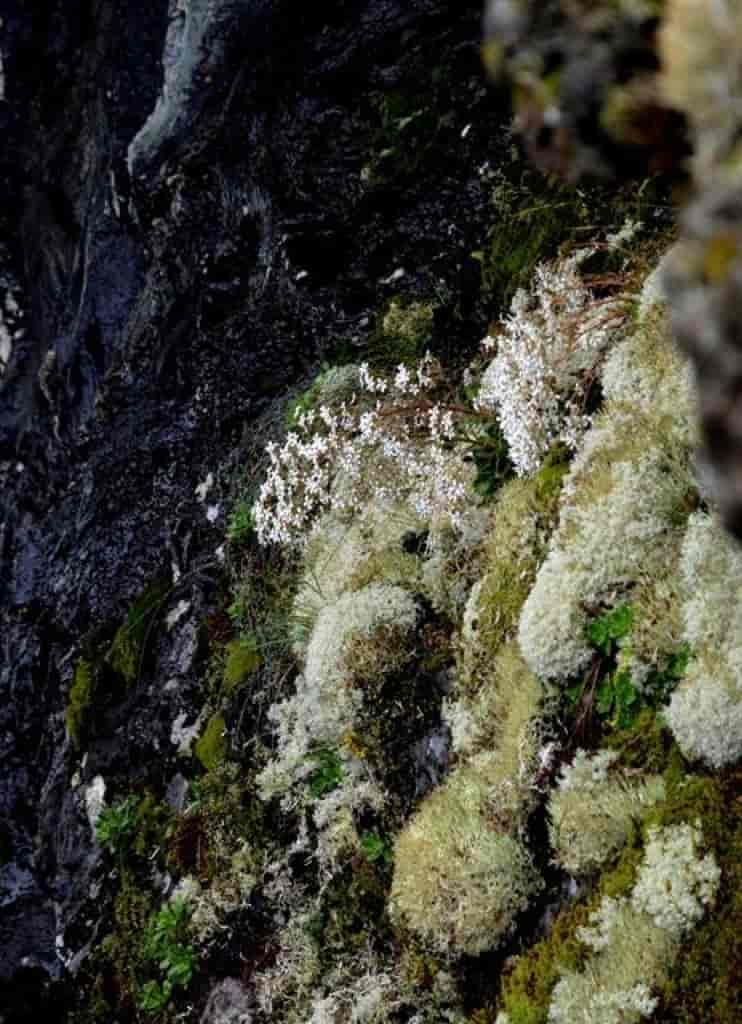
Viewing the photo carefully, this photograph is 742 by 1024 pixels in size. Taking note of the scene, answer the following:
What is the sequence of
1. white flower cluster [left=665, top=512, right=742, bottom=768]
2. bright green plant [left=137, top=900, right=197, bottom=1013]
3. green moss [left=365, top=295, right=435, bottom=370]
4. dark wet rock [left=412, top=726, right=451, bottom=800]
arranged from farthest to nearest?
green moss [left=365, top=295, right=435, bottom=370]
bright green plant [left=137, top=900, right=197, bottom=1013]
dark wet rock [left=412, top=726, right=451, bottom=800]
white flower cluster [left=665, top=512, right=742, bottom=768]

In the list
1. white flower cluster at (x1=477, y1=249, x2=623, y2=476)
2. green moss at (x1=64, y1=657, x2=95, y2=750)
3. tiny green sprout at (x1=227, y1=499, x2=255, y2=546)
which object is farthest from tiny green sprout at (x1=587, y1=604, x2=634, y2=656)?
green moss at (x1=64, y1=657, x2=95, y2=750)

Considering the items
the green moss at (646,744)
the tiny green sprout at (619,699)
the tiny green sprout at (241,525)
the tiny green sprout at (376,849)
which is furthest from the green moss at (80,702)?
the green moss at (646,744)

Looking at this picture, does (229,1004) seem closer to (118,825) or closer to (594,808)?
(118,825)

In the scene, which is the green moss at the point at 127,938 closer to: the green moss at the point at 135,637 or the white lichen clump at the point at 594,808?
the green moss at the point at 135,637

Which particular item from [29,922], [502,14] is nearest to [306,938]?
[29,922]

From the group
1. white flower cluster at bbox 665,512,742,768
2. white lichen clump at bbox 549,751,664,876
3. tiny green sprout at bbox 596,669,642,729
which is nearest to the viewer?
white flower cluster at bbox 665,512,742,768

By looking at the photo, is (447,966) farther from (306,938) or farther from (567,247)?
(567,247)

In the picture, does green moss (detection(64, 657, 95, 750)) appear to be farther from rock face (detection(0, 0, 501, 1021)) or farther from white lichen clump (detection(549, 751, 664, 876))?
white lichen clump (detection(549, 751, 664, 876))
